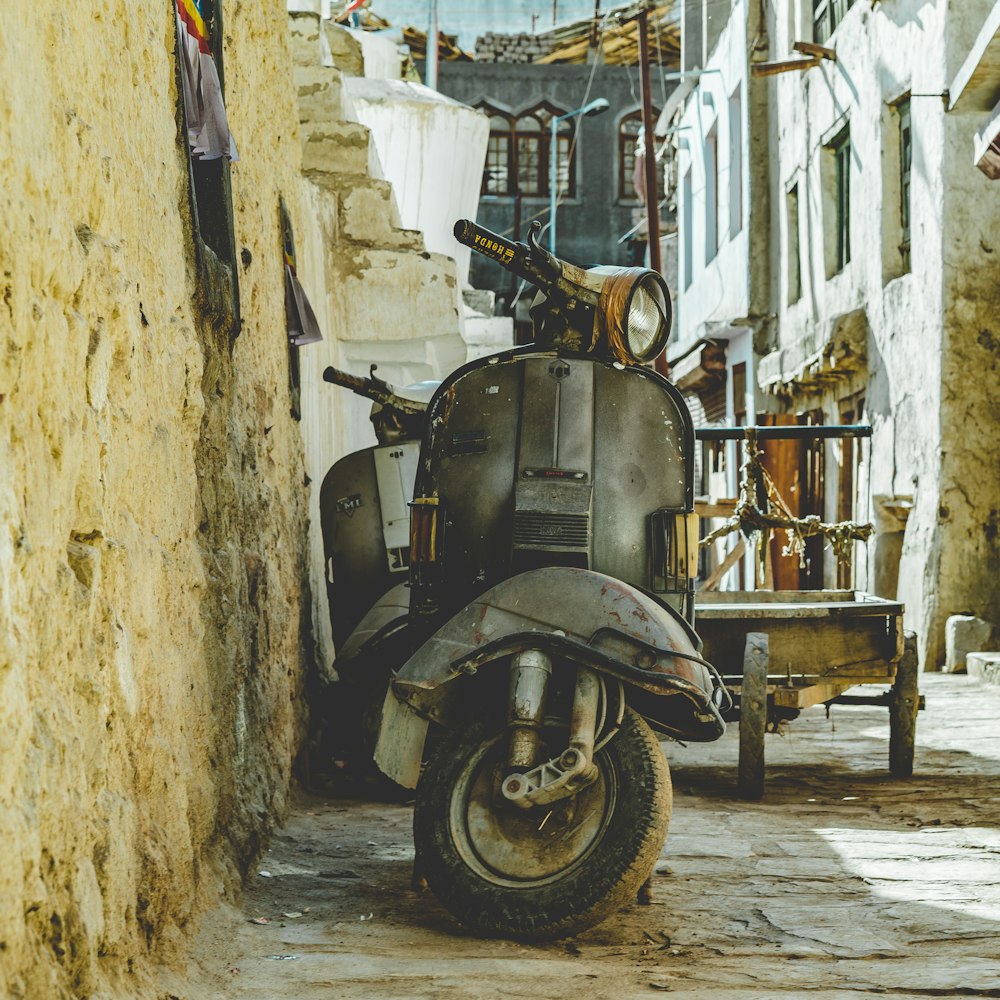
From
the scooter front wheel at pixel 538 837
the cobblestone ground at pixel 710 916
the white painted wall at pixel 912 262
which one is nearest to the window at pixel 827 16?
the white painted wall at pixel 912 262

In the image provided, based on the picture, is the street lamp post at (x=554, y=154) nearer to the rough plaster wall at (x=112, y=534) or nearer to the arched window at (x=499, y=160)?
the arched window at (x=499, y=160)

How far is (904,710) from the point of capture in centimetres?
644

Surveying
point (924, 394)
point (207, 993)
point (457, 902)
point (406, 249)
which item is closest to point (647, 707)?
point (457, 902)

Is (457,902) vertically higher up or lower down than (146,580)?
lower down

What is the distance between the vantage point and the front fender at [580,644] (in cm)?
391

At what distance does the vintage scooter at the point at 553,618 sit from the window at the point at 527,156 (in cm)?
2806

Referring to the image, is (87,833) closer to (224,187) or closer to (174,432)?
(174,432)

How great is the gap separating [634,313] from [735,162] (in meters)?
15.7

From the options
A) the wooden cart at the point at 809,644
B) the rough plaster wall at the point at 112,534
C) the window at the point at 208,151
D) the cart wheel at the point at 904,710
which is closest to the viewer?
the rough plaster wall at the point at 112,534

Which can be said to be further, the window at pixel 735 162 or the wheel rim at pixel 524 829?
the window at pixel 735 162

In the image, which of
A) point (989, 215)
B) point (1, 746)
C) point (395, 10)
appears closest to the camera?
point (1, 746)

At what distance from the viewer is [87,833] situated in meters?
2.79

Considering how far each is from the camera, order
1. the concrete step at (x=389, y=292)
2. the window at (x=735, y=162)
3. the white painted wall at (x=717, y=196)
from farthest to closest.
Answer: the window at (x=735, y=162), the white painted wall at (x=717, y=196), the concrete step at (x=389, y=292)

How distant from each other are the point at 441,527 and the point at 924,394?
7.71m
